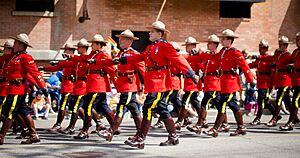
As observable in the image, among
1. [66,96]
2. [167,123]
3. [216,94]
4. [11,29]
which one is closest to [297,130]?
[216,94]

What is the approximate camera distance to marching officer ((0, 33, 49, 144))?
354 inches

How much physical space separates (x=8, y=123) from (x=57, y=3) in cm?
1169

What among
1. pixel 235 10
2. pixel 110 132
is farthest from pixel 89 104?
pixel 235 10

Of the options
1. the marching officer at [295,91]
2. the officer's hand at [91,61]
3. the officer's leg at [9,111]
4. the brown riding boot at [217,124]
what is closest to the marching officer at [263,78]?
the marching officer at [295,91]

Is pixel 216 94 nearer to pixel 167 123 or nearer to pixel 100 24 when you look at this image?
pixel 167 123

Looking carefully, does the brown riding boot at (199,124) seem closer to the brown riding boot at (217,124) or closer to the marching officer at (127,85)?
the brown riding boot at (217,124)

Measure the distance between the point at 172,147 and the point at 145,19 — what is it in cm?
1254

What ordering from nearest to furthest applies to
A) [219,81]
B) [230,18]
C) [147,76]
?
[147,76] < [219,81] < [230,18]

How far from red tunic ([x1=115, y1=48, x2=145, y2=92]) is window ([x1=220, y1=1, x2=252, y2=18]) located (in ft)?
42.1

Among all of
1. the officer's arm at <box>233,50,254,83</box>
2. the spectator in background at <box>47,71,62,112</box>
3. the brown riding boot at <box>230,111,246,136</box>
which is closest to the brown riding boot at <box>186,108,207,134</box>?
the brown riding boot at <box>230,111,246,136</box>

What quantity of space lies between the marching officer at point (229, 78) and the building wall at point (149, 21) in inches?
410

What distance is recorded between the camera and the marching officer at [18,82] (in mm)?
8984

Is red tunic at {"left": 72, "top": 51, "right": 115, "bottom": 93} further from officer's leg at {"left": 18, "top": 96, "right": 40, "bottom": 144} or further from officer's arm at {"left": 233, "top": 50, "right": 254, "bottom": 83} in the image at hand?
officer's arm at {"left": 233, "top": 50, "right": 254, "bottom": 83}

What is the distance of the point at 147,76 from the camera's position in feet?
29.2
